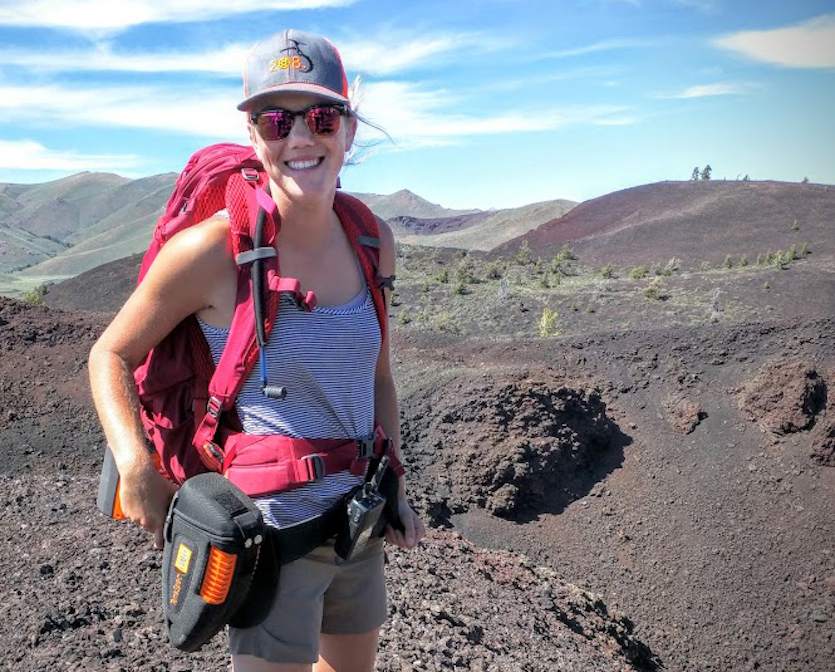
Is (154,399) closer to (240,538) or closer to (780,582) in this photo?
(240,538)

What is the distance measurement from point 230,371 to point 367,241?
0.56 meters

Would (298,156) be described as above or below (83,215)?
below

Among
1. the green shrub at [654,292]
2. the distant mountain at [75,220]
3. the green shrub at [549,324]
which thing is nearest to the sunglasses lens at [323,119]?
the green shrub at [549,324]

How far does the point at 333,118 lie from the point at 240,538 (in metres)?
0.99

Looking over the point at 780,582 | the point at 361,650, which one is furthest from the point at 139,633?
the point at 780,582

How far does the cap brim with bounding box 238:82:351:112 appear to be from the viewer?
5.52 feet

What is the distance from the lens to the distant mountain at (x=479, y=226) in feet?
156

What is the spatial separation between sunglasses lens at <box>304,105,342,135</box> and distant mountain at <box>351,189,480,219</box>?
6927 cm

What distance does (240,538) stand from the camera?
1569 mm

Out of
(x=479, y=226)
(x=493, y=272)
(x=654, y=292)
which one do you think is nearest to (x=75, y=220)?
(x=479, y=226)

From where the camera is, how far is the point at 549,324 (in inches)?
518

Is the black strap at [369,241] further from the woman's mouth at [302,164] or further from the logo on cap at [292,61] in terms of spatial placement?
the logo on cap at [292,61]

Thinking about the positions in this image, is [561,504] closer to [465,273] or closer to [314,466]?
[314,466]

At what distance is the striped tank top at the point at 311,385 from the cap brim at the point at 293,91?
47 cm
